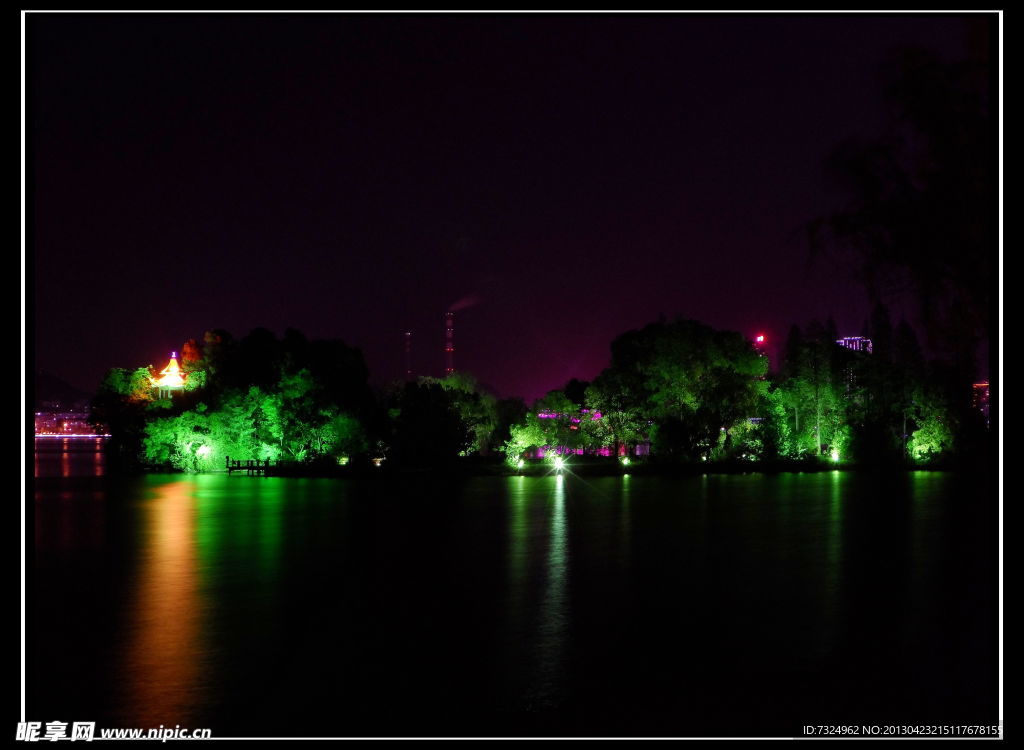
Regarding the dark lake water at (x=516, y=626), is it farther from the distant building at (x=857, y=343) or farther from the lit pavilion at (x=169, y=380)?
the distant building at (x=857, y=343)

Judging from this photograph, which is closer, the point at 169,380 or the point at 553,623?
the point at 553,623

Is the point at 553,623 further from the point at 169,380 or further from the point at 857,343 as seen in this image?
the point at 857,343

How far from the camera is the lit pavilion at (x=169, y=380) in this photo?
6000 centimetres

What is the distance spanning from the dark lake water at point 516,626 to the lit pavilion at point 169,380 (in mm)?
40187

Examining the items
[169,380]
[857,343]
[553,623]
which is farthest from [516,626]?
[857,343]

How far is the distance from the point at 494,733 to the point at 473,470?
40.6m

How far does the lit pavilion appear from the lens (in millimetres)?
60000

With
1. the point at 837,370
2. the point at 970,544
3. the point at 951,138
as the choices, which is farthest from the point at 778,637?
the point at 837,370

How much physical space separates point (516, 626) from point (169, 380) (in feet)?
182

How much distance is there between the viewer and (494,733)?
22.5 feet

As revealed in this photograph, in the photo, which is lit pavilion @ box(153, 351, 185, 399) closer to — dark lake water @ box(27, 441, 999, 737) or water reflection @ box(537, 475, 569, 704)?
dark lake water @ box(27, 441, 999, 737)

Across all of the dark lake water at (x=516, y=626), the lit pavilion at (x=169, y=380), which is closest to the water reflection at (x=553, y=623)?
the dark lake water at (x=516, y=626)

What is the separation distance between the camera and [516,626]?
10094 millimetres

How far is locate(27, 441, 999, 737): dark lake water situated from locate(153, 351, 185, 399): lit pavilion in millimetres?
40187
